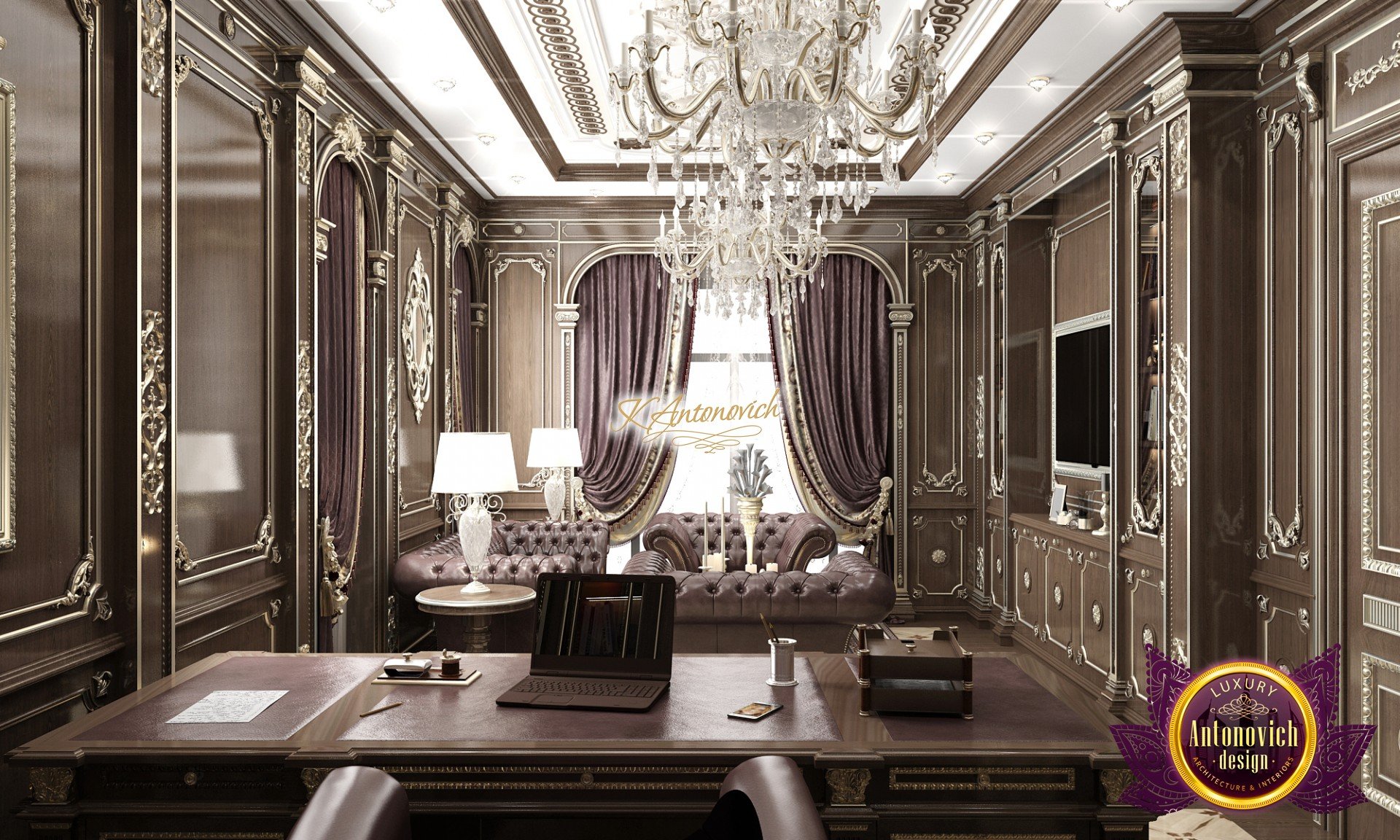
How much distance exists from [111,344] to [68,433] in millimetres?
315

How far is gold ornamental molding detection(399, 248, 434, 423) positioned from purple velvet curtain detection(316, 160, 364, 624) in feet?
2.42

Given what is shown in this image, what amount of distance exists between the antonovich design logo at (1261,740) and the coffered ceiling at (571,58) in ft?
8.69

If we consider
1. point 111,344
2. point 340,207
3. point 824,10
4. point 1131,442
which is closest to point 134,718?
point 111,344

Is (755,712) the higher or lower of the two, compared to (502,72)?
lower

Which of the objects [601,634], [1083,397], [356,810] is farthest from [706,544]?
[356,810]

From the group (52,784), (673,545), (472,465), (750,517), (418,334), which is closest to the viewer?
(52,784)

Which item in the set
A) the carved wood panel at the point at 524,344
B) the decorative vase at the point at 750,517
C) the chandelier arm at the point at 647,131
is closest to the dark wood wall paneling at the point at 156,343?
the chandelier arm at the point at 647,131

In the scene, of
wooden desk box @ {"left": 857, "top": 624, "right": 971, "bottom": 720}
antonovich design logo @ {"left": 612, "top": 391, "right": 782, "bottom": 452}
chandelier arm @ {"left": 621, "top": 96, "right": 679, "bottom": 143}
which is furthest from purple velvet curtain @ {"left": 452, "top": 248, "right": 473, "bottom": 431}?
wooden desk box @ {"left": 857, "top": 624, "right": 971, "bottom": 720}

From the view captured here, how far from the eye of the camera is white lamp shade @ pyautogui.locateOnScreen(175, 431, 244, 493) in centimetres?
306

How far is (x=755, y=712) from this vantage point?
6.99ft

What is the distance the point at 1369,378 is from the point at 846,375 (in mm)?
4443

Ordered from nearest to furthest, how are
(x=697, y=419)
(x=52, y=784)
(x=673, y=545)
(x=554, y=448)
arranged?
1. (x=52, y=784)
2. (x=673, y=545)
3. (x=554, y=448)
4. (x=697, y=419)

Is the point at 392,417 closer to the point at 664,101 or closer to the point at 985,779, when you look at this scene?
the point at 664,101

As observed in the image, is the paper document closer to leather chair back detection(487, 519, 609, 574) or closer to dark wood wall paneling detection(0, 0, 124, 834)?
dark wood wall paneling detection(0, 0, 124, 834)
